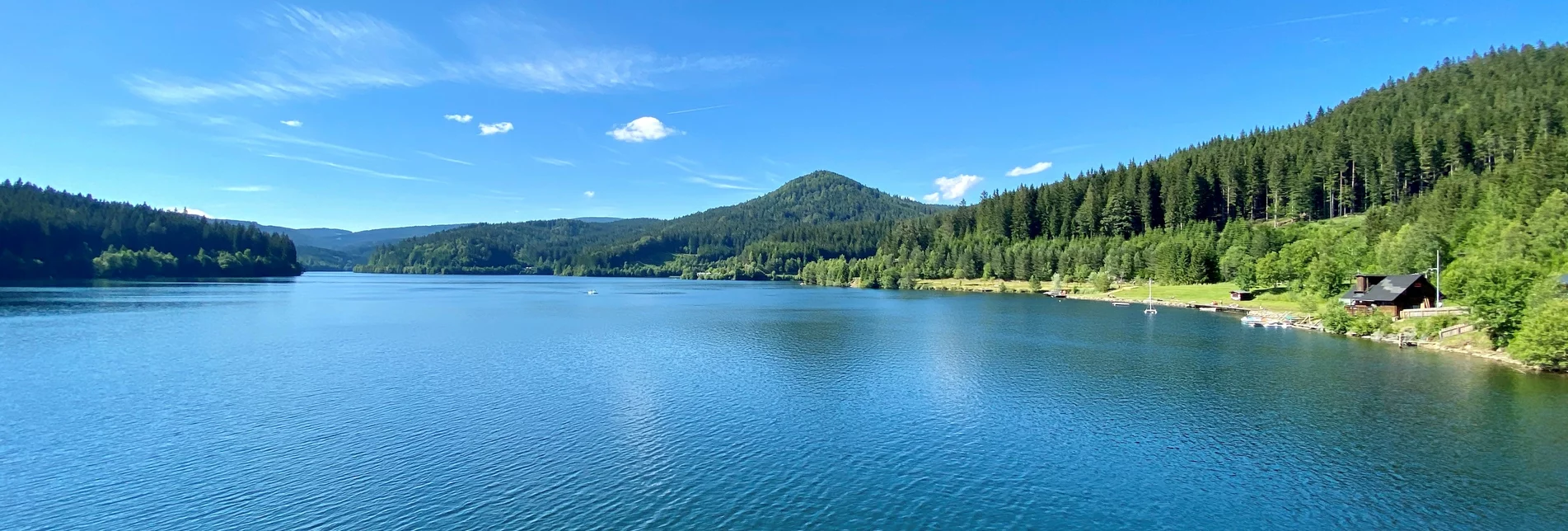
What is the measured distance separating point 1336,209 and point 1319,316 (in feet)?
296

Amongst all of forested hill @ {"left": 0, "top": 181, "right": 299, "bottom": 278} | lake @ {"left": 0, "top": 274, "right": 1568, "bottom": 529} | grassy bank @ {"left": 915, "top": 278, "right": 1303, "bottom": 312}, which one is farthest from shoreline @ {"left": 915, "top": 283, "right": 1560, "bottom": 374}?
forested hill @ {"left": 0, "top": 181, "right": 299, "bottom": 278}

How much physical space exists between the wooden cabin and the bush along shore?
2.46 metres

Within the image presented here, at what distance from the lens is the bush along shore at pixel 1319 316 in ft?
157

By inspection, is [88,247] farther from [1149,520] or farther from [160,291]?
[1149,520]

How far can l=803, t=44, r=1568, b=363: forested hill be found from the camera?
7500 cm

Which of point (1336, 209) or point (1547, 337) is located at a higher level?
point (1336, 209)

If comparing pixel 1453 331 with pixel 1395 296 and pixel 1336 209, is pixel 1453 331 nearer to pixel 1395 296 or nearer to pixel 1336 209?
pixel 1395 296

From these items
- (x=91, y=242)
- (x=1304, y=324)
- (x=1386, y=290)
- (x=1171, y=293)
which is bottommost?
(x=1304, y=324)

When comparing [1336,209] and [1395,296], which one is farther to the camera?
[1336,209]

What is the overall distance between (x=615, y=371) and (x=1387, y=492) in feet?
121

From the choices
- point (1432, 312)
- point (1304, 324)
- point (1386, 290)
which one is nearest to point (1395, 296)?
point (1386, 290)

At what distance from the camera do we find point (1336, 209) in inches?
5340

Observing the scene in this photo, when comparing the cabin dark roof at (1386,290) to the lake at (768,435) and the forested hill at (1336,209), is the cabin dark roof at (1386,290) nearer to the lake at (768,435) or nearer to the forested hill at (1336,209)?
the forested hill at (1336,209)

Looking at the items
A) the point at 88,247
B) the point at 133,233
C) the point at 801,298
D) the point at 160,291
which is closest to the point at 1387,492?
the point at 801,298
